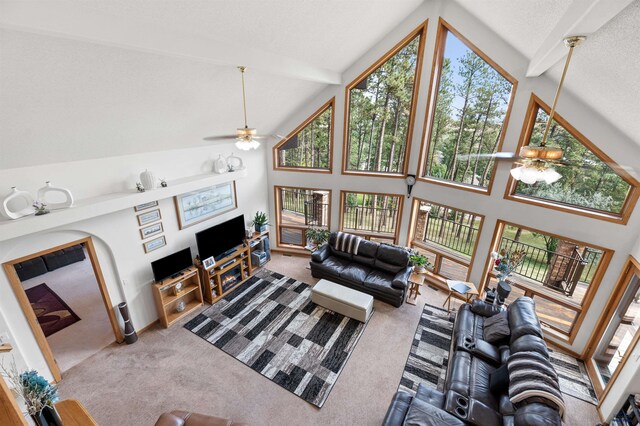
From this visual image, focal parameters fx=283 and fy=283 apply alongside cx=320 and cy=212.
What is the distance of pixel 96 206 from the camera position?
3.82 meters

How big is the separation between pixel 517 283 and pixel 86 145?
725 centimetres

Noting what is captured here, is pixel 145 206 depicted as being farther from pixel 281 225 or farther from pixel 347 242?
pixel 347 242

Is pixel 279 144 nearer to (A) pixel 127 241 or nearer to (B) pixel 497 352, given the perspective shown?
(A) pixel 127 241

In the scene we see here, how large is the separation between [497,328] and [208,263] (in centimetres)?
507

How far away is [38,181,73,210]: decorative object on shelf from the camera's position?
135 inches

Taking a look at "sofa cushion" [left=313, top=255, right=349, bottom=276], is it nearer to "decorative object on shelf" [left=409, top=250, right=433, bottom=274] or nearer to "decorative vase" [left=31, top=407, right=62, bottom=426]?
"decorative object on shelf" [left=409, top=250, right=433, bottom=274]

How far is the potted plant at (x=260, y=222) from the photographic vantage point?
6.96 meters

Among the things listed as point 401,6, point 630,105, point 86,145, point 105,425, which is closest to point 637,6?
point 630,105

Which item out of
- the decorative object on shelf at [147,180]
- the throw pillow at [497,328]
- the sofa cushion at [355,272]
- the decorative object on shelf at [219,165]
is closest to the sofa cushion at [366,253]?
the sofa cushion at [355,272]

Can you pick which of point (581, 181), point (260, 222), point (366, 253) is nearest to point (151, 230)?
point (260, 222)

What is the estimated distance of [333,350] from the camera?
15.4 ft

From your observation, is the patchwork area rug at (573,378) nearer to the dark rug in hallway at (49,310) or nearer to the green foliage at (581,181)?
the green foliage at (581,181)

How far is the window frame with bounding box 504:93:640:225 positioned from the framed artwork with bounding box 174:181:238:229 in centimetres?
553

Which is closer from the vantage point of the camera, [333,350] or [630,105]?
[630,105]
